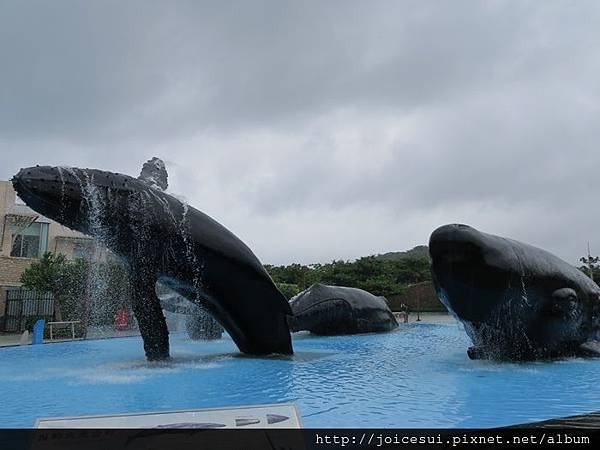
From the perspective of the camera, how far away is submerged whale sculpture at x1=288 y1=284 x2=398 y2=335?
20734 millimetres

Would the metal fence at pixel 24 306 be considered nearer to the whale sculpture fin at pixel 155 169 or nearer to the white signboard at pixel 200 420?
the whale sculpture fin at pixel 155 169

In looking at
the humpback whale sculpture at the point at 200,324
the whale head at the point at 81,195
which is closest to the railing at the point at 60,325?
the humpback whale sculpture at the point at 200,324

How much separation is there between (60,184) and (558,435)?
841cm

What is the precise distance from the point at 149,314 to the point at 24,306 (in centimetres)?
2793

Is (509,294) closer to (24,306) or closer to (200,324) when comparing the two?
(200,324)

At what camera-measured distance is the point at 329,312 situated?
20.7 m

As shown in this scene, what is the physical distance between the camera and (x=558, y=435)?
4.19m

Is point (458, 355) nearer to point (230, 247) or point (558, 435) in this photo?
point (230, 247)

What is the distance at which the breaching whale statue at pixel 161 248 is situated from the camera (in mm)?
9750

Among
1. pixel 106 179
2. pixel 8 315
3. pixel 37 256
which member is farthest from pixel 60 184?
pixel 37 256

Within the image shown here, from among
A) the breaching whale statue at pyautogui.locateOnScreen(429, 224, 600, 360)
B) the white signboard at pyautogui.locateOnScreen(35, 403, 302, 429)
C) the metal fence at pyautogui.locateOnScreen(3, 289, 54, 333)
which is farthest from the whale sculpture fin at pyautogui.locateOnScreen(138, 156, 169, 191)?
the metal fence at pyautogui.locateOnScreen(3, 289, 54, 333)

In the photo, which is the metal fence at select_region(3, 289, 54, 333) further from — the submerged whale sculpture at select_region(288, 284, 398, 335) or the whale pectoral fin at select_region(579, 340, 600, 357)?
the whale pectoral fin at select_region(579, 340, 600, 357)

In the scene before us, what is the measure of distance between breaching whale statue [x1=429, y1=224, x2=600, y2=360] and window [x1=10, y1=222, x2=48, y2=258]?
34.9 m

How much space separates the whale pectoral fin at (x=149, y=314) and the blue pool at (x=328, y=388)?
37 cm
